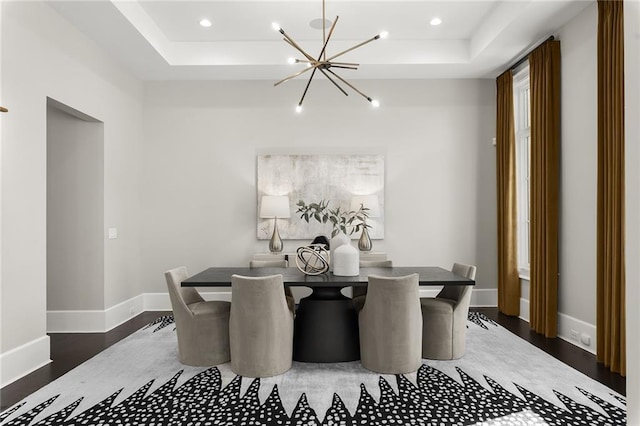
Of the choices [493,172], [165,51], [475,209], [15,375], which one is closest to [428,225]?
[475,209]

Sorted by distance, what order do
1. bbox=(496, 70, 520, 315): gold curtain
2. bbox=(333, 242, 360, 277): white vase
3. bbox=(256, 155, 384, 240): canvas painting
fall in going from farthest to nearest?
bbox=(256, 155, 384, 240): canvas painting
bbox=(496, 70, 520, 315): gold curtain
bbox=(333, 242, 360, 277): white vase

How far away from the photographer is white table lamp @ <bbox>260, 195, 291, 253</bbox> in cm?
498

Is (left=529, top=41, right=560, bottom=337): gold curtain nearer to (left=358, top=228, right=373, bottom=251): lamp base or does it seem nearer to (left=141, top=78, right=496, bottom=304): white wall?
(left=141, top=78, right=496, bottom=304): white wall

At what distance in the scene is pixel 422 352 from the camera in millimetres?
3336

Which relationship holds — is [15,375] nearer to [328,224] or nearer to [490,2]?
[328,224]

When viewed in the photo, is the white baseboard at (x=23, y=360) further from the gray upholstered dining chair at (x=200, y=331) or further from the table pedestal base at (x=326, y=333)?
the table pedestal base at (x=326, y=333)

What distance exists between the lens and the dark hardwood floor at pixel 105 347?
2795mm

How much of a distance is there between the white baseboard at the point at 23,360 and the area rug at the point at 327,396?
0.35 meters

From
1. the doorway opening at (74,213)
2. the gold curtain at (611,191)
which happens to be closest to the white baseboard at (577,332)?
the gold curtain at (611,191)

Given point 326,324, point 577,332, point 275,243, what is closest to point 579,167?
point 577,332

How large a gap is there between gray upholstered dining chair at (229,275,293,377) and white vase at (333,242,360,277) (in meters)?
0.57
